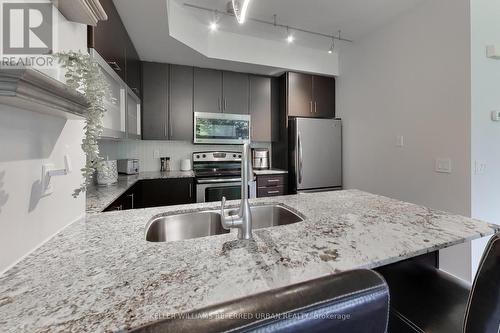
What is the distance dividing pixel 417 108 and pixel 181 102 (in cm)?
285

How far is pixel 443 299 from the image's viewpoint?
3.15ft

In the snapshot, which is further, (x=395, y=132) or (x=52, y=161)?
(x=395, y=132)

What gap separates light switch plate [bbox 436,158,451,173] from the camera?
2115mm

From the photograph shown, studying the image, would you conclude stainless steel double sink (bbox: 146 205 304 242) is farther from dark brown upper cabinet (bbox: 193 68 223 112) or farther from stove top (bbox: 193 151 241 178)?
dark brown upper cabinet (bbox: 193 68 223 112)

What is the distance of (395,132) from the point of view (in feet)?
8.63

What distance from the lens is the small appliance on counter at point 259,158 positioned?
363cm

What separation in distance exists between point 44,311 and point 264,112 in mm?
3327

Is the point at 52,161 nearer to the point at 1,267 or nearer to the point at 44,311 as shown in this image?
→ the point at 1,267

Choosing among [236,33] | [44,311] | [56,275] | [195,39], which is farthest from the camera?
[236,33]

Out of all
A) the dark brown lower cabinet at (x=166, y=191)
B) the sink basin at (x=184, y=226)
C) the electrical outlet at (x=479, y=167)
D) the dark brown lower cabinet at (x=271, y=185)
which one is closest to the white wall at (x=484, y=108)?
the electrical outlet at (x=479, y=167)

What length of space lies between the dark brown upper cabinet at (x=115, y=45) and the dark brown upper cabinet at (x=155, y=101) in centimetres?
33

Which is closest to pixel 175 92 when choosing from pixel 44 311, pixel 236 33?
pixel 236 33

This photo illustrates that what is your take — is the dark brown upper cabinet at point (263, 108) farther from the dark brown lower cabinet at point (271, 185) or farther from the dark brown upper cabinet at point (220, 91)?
the dark brown lower cabinet at point (271, 185)

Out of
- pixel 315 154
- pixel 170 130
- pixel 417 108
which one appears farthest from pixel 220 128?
pixel 417 108
